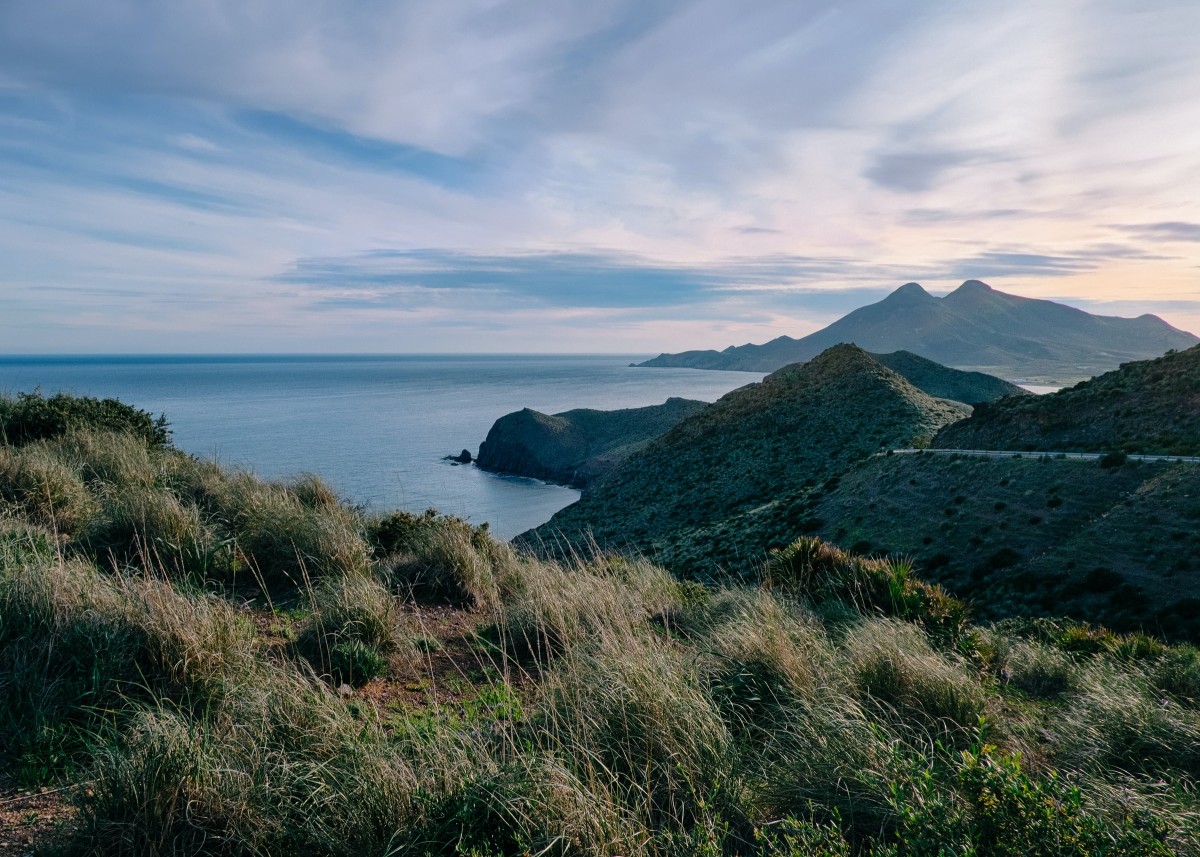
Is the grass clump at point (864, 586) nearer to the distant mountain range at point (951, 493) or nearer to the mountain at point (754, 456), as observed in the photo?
the distant mountain range at point (951, 493)

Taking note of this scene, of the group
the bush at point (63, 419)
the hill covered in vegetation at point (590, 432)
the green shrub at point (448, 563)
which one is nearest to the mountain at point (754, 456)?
the bush at point (63, 419)

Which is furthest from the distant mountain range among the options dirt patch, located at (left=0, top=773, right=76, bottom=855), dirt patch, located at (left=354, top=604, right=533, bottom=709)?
dirt patch, located at (left=0, top=773, right=76, bottom=855)

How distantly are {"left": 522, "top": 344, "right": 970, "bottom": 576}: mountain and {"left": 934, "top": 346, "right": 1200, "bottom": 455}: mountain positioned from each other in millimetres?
5840

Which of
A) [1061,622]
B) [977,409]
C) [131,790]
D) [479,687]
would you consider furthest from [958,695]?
[977,409]

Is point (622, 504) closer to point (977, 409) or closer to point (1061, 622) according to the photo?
point (977, 409)

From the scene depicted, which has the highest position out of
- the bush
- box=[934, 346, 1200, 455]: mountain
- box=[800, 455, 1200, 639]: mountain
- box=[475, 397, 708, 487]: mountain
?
the bush

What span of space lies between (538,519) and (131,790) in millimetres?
71885

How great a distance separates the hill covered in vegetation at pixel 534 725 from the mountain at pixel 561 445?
8941 cm

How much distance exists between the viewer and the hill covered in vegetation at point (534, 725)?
3.04m

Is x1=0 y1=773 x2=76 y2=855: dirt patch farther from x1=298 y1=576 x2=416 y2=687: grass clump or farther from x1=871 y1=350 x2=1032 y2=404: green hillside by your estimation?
x1=871 y1=350 x2=1032 y2=404: green hillside

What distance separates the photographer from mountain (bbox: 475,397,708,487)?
102500mm

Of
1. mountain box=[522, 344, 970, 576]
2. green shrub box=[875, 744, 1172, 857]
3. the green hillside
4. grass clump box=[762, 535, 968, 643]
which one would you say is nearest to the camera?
green shrub box=[875, 744, 1172, 857]

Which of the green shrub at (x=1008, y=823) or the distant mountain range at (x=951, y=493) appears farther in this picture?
the distant mountain range at (x=951, y=493)

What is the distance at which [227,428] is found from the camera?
10294cm
